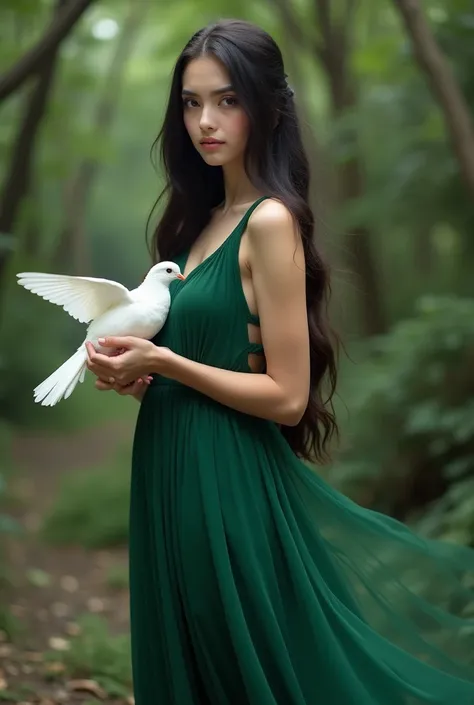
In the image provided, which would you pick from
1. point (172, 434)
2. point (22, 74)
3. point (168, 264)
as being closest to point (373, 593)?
point (172, 434)

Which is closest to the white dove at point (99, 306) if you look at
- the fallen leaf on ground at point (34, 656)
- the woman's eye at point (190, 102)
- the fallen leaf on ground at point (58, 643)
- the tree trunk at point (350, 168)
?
the woman's eye at point (190, 102)

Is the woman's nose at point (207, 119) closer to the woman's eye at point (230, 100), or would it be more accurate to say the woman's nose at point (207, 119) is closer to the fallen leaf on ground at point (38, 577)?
the woman's eye at point (230, 100)

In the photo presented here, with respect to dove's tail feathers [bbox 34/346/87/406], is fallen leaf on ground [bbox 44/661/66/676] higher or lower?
lower

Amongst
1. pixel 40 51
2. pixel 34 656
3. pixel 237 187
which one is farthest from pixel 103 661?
pixel 40 51

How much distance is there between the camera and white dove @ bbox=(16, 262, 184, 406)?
2133 millimetres

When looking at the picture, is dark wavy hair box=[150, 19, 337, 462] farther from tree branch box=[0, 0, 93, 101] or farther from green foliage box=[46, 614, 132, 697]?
tree branch box=[0, 0, 93, 101]

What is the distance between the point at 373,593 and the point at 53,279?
47.3 inches

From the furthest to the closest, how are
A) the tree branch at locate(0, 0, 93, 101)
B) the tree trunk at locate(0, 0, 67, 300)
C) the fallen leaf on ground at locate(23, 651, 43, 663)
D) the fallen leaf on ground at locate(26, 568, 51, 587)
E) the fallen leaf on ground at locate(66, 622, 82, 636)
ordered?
1. the tree trunk at locate(0, 0, 67, 300)
2. the fallen leaf on ground at locate(26, 568, 51, 587)
3. the fallen leaf on ground at locate(66, 622, 82, 636)
4. the tree branch at locate(0, 0, 93, 101)
5. the fallen leaf on ground at locate(23, 651, 43, 663)

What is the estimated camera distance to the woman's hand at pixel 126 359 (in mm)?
2061

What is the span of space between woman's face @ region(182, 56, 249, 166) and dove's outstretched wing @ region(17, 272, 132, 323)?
0.40m

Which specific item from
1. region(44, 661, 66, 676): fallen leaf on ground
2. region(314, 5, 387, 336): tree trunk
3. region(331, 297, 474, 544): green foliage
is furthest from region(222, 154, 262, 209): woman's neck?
region(314, 5, 387, 336): tree trunk

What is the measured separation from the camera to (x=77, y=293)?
2199 millimetres

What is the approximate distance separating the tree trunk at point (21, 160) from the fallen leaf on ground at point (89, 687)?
2.65 meters

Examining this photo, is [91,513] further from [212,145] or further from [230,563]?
[212,145]
